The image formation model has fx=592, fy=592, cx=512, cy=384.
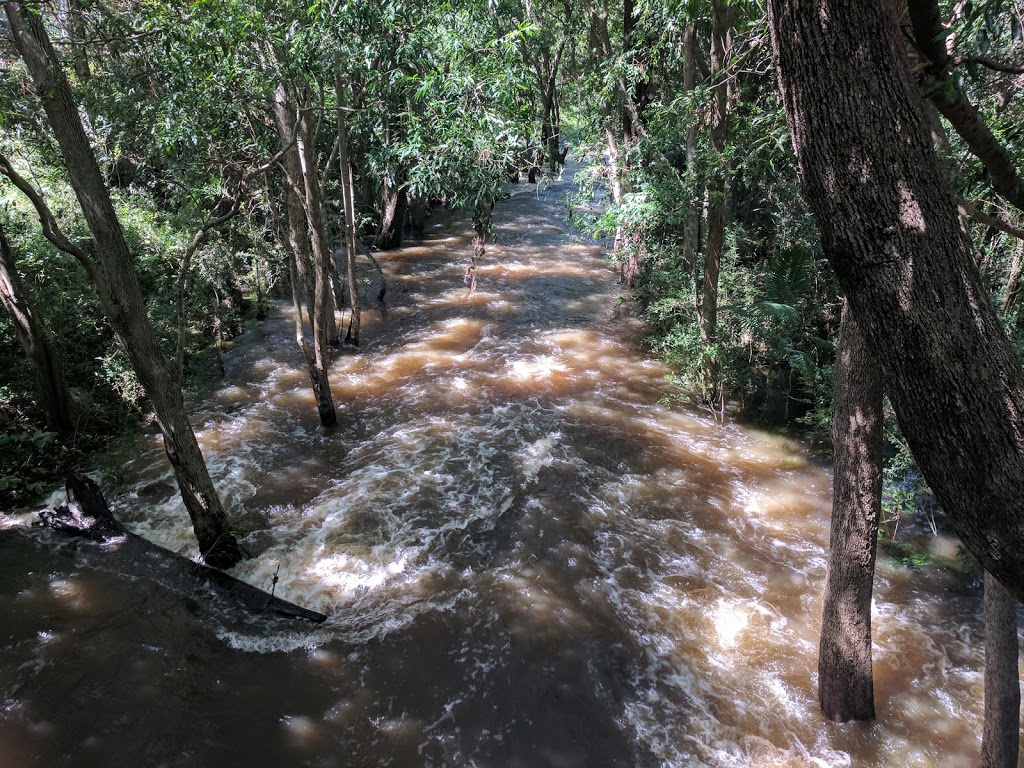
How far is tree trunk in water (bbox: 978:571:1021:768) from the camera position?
Result: 131 inches

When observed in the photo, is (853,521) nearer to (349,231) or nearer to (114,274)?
(114,274)

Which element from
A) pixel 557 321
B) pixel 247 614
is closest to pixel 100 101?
pixel 247 614

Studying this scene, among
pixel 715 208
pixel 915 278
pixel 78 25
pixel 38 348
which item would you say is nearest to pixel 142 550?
pixel 38 348

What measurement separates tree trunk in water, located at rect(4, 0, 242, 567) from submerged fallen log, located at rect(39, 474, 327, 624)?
14.2 inches

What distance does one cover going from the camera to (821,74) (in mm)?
2035

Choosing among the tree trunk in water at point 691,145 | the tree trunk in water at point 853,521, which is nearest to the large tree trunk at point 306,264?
the tree trunk in water at point 691,145

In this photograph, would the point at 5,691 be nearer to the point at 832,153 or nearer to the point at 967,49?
the point at 832,153

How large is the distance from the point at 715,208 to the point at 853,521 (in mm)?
5054

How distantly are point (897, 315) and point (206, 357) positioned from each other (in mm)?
10901

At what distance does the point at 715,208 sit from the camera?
7715mm

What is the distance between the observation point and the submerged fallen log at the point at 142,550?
5464 millimetres

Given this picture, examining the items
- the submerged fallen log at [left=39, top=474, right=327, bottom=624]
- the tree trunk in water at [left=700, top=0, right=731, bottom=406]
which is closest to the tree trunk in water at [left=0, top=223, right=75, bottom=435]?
the submerged fallen log at [left=39, top=474, right=327, bottom=624]

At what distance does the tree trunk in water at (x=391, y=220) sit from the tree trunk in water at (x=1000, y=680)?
16936 mm

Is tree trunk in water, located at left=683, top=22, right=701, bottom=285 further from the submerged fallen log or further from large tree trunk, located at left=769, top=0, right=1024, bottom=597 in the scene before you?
the submerged fallen log
